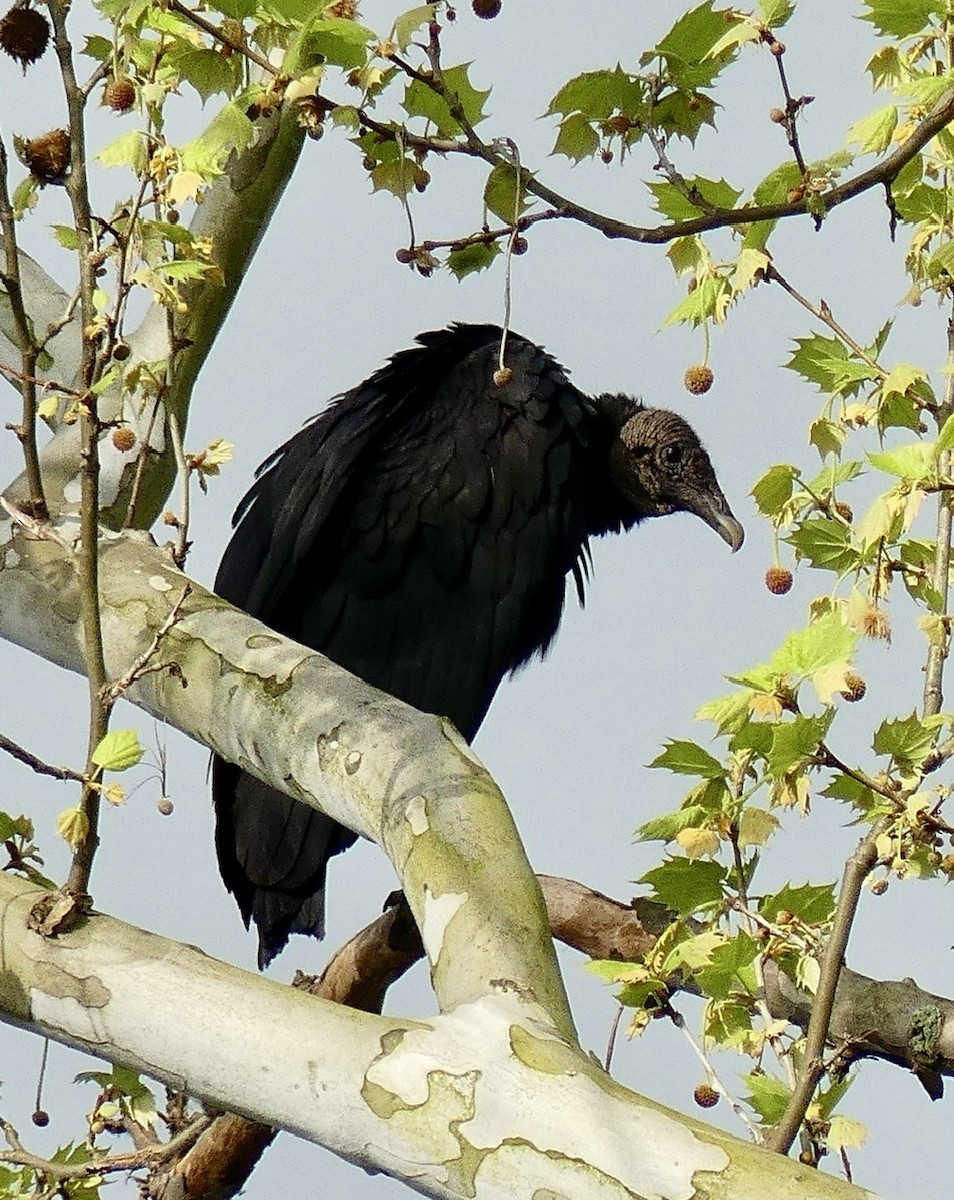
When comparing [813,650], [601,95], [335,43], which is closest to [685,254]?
[601,95]

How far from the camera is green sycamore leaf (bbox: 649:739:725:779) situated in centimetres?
209

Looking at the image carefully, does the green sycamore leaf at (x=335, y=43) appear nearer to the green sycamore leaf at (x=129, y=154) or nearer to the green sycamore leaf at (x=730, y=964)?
the green sycamore leaf at (x=129, y=154)

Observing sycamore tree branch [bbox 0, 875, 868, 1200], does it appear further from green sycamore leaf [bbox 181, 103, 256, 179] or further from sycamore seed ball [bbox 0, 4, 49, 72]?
sycamore seed ball [bbox 0, 4, 49, 72]

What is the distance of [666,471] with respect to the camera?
15.6ft

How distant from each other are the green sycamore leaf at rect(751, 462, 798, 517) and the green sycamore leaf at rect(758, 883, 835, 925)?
66cm

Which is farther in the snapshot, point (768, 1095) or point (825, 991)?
point (768, 1095)

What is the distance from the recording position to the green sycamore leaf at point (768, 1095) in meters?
2.11

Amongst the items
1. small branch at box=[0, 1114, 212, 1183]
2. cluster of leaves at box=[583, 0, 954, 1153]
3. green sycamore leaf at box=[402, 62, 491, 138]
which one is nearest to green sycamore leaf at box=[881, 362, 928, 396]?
cluster of leaves at box=[583, 0, 954, 1153]

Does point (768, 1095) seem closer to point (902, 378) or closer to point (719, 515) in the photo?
point (902, 378)

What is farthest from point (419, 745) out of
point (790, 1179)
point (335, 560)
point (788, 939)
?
point (335, 560)

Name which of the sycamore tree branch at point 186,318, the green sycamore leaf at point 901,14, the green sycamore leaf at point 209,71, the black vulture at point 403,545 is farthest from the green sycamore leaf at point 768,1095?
the black vulture at point 403,545

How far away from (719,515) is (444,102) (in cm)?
283

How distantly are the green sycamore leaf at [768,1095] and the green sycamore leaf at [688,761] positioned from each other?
40 cm

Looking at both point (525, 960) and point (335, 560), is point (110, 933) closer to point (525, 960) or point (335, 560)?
point (525, 960)
